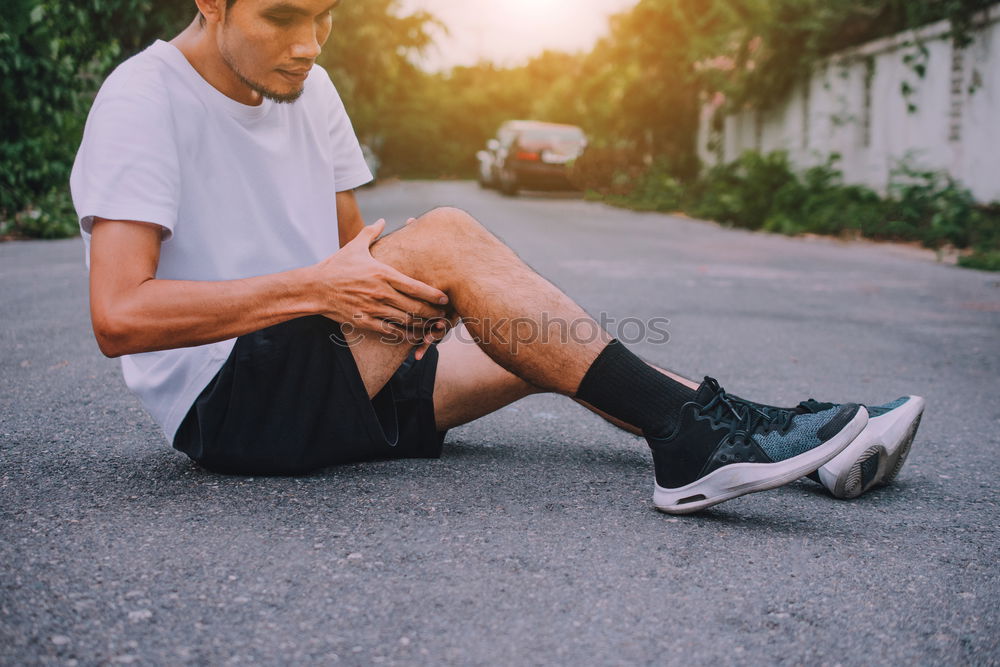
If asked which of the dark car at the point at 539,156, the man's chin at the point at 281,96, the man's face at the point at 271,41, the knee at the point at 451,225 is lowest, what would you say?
the knee at the point at 451,225

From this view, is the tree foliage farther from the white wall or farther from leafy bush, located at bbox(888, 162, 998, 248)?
leafy bush, located at bbox(888, 162, 998, 248)

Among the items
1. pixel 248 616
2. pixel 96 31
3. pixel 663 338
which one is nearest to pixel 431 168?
pixel 96 31

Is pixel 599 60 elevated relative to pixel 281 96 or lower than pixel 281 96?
elevated

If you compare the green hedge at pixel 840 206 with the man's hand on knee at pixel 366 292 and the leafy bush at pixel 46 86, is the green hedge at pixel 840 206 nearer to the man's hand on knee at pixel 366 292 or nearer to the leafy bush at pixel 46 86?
the man's hand on knee at pixel 366 292

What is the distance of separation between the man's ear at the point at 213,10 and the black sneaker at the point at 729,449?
1373 mm

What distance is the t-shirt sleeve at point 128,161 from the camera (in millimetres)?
1999

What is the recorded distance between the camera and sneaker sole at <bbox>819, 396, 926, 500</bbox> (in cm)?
236

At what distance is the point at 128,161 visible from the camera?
6.64 feet

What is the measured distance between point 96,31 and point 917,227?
9896 mm

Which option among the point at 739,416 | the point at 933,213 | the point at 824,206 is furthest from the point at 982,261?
the point at 739,416

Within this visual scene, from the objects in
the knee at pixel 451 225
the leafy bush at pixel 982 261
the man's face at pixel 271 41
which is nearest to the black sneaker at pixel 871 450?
the knee at pixel 451 225

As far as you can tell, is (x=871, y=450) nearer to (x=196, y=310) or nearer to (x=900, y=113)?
(x=196, y=310)

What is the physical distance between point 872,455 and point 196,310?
162cm

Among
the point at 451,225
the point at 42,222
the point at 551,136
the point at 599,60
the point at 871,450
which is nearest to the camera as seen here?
the point at 451,225
